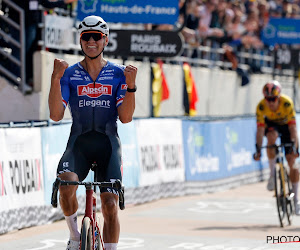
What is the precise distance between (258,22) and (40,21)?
1359 cm

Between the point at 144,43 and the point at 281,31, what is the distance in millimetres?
13285

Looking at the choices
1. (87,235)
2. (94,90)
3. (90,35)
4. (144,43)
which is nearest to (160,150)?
(144,43)

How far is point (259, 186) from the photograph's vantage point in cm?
2031

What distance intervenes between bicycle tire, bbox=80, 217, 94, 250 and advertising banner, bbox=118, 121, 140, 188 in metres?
7.64

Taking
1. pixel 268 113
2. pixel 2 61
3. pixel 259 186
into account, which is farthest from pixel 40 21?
pixel 259 186

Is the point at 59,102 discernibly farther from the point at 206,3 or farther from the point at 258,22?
the point at 258,22

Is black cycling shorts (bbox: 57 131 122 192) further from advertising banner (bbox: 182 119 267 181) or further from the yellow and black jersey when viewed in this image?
advertising banner (bbox: 182 119 267 181)

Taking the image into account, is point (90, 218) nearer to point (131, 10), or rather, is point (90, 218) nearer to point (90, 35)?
point (90, 35)

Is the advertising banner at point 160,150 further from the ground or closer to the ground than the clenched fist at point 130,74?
closer to the ground

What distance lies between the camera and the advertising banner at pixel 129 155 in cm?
1484

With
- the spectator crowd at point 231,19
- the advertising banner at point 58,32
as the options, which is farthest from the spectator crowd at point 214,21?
the advertising banner at point 58,32

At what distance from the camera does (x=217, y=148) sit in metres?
18.9

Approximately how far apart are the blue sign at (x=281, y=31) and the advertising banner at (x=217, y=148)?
6909 mm

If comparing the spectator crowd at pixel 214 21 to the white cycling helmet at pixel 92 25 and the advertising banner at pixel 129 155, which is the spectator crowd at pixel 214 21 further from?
the white cycling helmet at pixel 92 25
